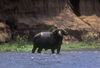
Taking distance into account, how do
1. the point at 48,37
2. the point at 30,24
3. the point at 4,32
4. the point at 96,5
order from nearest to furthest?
the point at 48,37 → the point at 4,32 → the point at 30,24 → the point at 96,5

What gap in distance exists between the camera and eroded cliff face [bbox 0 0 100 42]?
1198 inches

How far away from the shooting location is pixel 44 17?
32094mm

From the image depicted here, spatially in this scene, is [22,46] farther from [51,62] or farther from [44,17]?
[51,62]

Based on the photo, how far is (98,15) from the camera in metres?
36.3

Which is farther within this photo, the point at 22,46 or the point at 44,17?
the point at 44,17

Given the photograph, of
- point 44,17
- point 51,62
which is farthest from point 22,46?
point 51,62

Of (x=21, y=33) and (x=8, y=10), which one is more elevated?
(x=8, y=10)

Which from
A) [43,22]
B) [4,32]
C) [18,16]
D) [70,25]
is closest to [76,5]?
[70,25]

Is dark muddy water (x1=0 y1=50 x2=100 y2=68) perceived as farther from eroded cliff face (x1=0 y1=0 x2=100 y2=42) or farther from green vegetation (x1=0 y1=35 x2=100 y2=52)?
eroded cliff face (x1=0 y1=0 x2=100 y2=42)

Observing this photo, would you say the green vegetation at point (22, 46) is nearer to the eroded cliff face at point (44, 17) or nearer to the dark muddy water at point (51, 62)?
the eroded cliff face at point (44, 17)

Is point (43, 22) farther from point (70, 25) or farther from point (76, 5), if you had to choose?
point (76, 5)

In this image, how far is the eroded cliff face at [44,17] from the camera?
30438 mm

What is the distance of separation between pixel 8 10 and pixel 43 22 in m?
5.22

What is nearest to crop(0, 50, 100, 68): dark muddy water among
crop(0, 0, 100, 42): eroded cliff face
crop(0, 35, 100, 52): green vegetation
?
crop(0, 35, 100, 52): green vegetation
